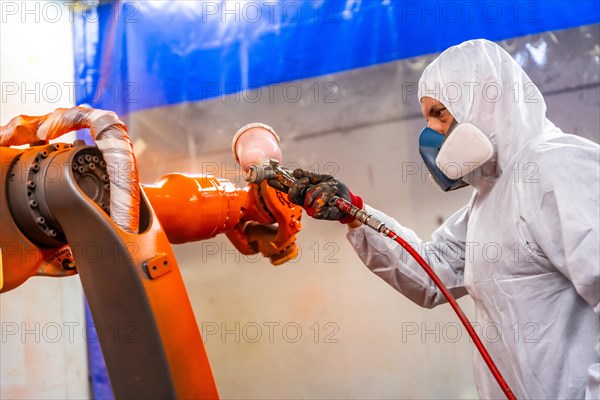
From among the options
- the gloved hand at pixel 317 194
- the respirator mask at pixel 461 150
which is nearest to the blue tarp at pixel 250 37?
the respirator mask at pixel 461 150

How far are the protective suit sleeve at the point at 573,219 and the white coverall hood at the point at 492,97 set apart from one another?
5.7 inches

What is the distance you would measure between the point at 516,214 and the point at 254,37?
1556mm

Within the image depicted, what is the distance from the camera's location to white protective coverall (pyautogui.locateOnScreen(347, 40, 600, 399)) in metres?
1.17

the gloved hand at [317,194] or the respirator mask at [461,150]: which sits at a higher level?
the respirator mask at [461,150]

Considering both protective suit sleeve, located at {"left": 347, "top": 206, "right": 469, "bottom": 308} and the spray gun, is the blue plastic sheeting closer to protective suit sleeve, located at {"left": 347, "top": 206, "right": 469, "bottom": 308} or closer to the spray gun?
protective suit sleeve, located at {"left": 347, "top": 206, "right": 469, "bottom": 308}

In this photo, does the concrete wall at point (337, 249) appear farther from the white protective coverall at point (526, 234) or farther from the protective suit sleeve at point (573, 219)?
the protective suit sleeve at point (573, 219)

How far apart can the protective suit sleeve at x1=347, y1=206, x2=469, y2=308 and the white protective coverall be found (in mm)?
14

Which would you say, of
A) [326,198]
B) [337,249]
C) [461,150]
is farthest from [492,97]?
[337,249]

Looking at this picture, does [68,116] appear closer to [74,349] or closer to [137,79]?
[137,79]

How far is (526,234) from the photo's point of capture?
1.28m

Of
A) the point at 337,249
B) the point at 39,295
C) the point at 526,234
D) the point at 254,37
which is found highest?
the point at 254,37

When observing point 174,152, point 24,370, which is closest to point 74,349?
point 24,370

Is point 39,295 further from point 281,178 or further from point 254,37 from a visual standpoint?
point 281,178

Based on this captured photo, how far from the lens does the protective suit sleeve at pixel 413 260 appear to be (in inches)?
62.2
